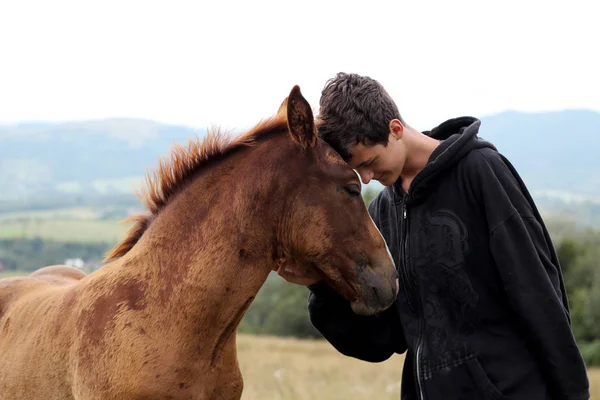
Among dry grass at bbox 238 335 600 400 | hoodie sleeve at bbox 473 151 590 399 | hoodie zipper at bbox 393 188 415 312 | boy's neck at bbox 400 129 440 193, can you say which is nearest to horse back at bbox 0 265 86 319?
hoodie zipper at bbox 393 188 415 312

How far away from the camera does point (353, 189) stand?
3465 mm

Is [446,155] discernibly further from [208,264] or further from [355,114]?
[208,264]

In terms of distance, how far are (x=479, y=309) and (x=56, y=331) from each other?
7.06ft

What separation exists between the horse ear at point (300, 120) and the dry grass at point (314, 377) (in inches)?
221

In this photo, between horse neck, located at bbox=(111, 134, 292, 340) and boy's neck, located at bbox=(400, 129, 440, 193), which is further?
boy's neck, located at bbox=(400, 129, 440, 193)

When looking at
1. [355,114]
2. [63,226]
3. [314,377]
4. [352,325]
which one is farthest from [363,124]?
[63,226]

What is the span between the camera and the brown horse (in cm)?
323

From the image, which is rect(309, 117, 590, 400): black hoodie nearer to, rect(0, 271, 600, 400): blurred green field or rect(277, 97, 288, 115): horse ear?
rect(277, 97, 288, 115): horse ear

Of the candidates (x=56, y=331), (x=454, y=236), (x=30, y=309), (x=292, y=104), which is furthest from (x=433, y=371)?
(x=30, y=309)

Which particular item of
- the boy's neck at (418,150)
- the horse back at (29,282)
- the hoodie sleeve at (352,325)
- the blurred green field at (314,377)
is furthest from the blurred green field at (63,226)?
the boy's neck at (418,150)

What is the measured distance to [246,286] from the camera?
3.39m

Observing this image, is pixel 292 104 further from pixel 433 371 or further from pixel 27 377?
pixel 27 377

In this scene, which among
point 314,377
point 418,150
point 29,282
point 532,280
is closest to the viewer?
point 532,280

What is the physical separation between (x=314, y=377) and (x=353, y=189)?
8008 millimetres
